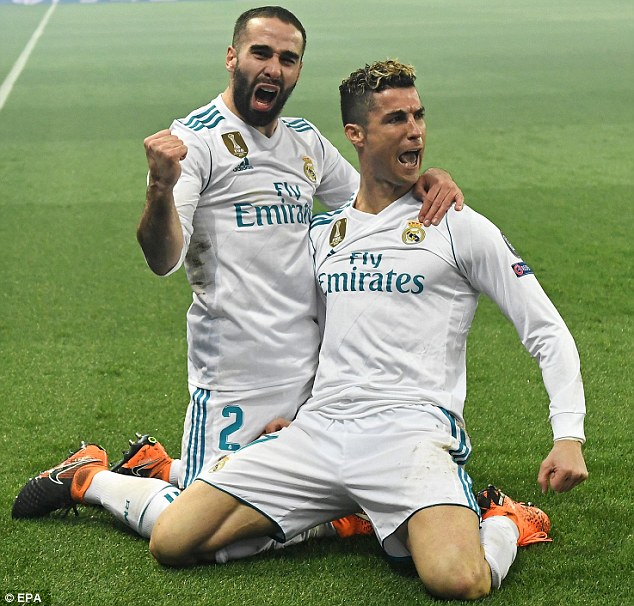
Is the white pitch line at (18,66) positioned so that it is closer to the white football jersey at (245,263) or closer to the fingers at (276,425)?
the white football jersey at (245,263)

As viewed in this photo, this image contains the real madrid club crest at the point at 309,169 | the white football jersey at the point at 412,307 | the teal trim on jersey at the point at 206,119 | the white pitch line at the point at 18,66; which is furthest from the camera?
the white pitch line at the point at 18,66

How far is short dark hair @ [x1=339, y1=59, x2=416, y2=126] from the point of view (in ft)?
14.4

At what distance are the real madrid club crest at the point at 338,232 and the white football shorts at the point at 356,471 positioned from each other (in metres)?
0.67

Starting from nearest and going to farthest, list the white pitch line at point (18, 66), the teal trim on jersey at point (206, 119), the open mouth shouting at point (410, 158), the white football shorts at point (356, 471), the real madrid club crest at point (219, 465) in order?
the white football shorts at point (356, 471) < the real madrid club crest at point (219, 465) < the open mouth shouting at point (410, 158) < the teal trim on jersey at point (206, 119) < the white pitch line at point (18, 66)

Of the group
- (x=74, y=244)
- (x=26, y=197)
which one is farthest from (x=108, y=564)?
(x=26, y=197)

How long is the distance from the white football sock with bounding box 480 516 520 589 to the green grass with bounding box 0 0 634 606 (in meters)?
0.07

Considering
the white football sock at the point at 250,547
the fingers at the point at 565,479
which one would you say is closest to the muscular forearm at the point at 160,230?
the white football sock at the point at 250,547

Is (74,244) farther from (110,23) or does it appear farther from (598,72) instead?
(110,23)

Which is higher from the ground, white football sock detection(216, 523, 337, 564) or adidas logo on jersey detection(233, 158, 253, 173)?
adidas logo on jersey detection(233, 158, 253, 173)

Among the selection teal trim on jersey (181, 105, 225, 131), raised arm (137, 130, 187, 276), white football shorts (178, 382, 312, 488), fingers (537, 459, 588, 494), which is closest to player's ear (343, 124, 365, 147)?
teal trim on jersey (181, 105, 225, 131)

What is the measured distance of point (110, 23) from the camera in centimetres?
3416

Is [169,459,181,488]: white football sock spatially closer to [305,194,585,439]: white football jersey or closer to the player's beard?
[305,194,585,439]: white football jersey

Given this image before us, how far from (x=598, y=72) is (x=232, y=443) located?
1606 centimetres

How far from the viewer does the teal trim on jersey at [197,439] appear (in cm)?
459
